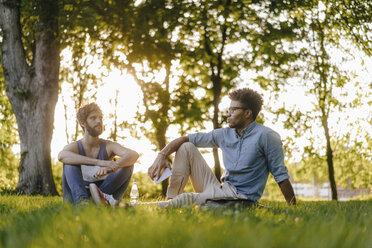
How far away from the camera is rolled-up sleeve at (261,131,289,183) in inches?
211

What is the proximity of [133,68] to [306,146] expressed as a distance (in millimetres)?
10853

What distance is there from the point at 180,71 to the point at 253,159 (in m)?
12.1

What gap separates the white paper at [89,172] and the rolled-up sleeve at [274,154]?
2430 mm

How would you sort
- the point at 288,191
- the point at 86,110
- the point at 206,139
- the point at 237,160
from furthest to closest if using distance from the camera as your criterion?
1. the point at 86,110
2. the point at 206,139
3. the point at 237,160
4. the point at 288,191

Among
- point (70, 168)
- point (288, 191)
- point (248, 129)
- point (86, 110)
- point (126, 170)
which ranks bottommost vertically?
point (288, 191)

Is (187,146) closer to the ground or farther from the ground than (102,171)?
farther from the ground

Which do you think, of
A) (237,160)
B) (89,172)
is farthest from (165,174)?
(89,172)

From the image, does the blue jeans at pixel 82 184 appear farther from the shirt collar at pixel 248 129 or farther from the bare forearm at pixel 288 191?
the bare forearm at pixel 288 191

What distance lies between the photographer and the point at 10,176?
28016 millimetres

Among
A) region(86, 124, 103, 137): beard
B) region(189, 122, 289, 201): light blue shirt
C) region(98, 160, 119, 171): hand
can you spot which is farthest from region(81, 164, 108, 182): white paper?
region(189, 122, 289, 201): light blue shirt

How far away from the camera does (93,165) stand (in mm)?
5945

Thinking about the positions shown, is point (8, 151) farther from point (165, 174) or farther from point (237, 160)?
point (237, 160)

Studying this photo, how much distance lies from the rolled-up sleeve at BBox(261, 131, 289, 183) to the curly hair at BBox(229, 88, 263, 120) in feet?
1.66

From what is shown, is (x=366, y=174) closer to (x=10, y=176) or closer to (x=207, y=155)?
(x=207, y=155)
